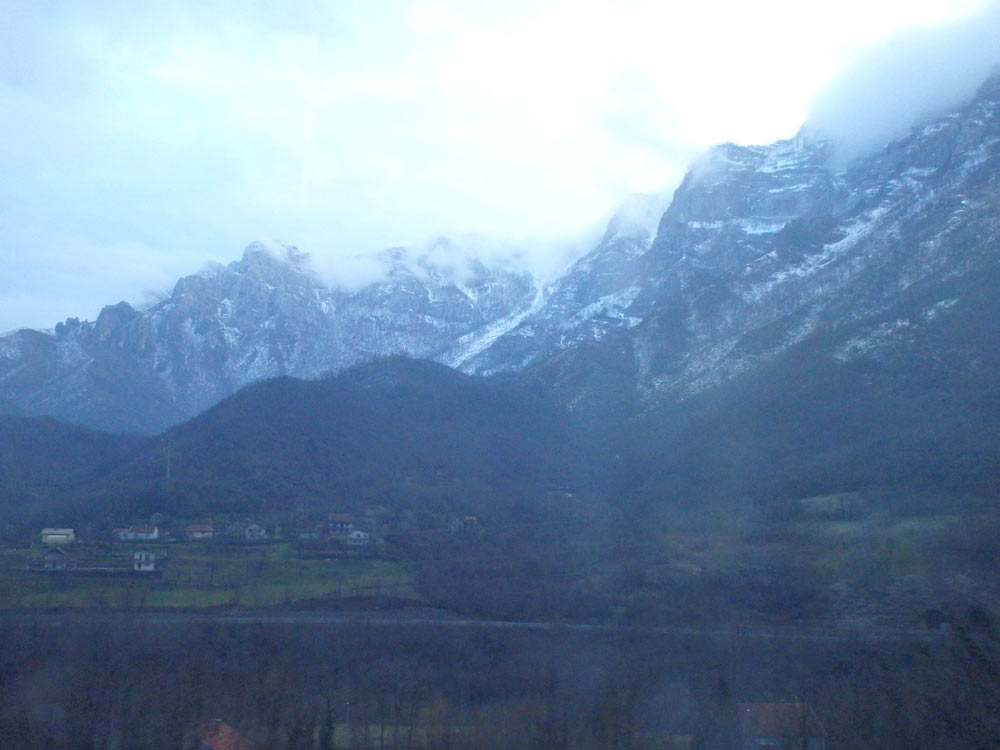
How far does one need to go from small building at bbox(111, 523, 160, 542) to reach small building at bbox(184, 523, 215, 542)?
3.26 feet

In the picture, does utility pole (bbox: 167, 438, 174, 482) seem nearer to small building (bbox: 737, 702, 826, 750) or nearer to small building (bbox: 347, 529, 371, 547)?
small building (bbox: 347, 529, 371, 547)

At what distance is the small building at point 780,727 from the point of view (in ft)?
53.6

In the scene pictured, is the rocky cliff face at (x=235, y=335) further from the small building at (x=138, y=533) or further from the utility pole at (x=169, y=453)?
the small building at (x=138, y=533)

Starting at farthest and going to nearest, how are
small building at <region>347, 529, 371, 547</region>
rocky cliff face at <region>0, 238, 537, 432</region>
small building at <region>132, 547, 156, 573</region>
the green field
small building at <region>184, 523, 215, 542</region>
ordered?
rocky cliff face at <region>0, 238, 537, 432</region>
small building at <region>184, 523, 215, 542</region>
small building at <region>347, 529, 371, 547</region>
small building at <region>132, 547, 156, 573</region>
the green field

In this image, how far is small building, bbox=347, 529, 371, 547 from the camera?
35300 millimetres

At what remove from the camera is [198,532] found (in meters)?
35.9

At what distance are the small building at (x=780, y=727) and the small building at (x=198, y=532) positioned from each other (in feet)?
75.1

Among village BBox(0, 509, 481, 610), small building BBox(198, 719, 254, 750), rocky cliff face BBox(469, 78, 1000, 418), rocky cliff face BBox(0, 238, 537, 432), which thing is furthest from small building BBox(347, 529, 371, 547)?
rocky cliff face BBox(0, 238, 537, 432)

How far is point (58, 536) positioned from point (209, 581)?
831 cm

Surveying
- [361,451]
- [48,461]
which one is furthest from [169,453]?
[361,451]

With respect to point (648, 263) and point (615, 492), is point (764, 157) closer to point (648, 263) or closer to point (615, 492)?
point (648, 263)

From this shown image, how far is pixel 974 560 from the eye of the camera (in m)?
17.4

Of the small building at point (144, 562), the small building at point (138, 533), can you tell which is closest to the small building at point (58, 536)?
the small building at point (138, 533)

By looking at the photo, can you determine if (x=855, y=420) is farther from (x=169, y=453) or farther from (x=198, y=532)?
(x=169, y=453)
